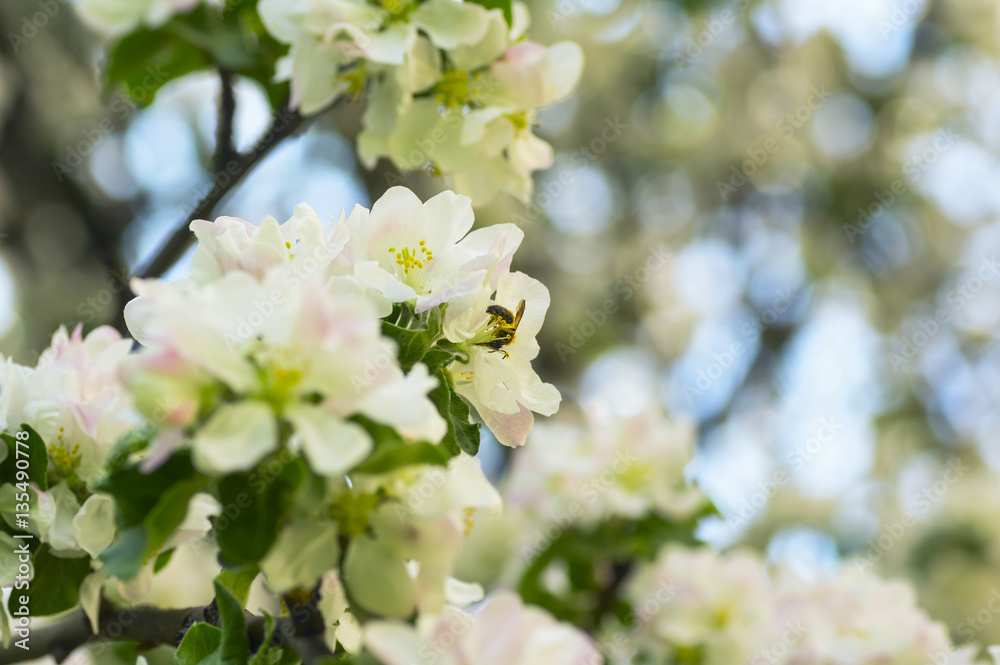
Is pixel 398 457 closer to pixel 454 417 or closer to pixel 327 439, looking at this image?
pixel 327 439

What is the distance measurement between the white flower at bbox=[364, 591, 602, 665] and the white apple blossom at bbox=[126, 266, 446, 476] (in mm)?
112

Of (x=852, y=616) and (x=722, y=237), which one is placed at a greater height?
(x=852, y=616)

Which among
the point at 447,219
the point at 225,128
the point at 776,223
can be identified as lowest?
the point at 776,223

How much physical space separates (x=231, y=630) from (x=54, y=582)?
29 centimetres

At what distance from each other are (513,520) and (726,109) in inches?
157

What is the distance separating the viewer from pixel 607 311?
4.93 m

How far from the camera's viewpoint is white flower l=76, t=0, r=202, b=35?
1.17m

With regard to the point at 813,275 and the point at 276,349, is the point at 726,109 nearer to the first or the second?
the point at 813,275

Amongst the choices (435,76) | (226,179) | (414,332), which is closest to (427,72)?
(435,76)

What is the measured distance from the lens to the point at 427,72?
1.12 meters

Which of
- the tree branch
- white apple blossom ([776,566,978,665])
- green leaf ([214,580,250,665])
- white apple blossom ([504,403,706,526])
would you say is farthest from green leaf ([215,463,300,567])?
white apple blossom ([504,403,706,526])

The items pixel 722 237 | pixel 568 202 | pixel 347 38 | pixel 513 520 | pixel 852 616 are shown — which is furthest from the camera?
pixel 722 237

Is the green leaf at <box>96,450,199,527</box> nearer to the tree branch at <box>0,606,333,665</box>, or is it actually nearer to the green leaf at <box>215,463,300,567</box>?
the green leaf at <box>215,463,300,567</box>

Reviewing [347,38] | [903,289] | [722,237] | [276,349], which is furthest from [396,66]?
[903,289]
